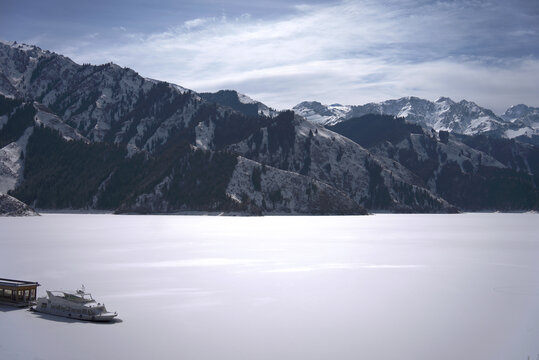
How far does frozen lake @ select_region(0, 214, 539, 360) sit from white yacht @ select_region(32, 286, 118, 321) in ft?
3.63

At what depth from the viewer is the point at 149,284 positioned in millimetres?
75375

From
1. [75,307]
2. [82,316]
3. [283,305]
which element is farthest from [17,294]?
[283,305]

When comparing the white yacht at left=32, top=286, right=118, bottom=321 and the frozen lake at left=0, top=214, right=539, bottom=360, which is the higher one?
the white yacht at left=32, top=286, right=118, bottom=321

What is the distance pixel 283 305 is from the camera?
6134cm

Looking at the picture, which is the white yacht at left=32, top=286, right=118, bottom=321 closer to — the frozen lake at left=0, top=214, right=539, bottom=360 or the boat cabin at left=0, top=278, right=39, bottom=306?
the frozen lake at left=0, top=214, right=539, bottom=360

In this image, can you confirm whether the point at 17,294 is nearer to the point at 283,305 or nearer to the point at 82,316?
the point at 82,316

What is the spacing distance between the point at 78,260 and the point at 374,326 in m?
69.4

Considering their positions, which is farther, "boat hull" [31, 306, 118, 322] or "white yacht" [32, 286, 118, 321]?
"white yacht" [32, 286, 118, 321]

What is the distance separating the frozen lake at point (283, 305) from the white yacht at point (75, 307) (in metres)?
1.11

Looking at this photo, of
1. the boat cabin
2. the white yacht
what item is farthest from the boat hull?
the boat cabin

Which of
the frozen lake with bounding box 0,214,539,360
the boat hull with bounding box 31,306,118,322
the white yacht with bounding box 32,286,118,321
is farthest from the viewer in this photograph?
the white yacht with bounding box 32,286,118,321

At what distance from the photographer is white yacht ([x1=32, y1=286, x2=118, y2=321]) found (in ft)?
176

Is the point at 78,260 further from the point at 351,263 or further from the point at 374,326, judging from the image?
the point at 374,326

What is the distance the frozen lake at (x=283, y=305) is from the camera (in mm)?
43781
